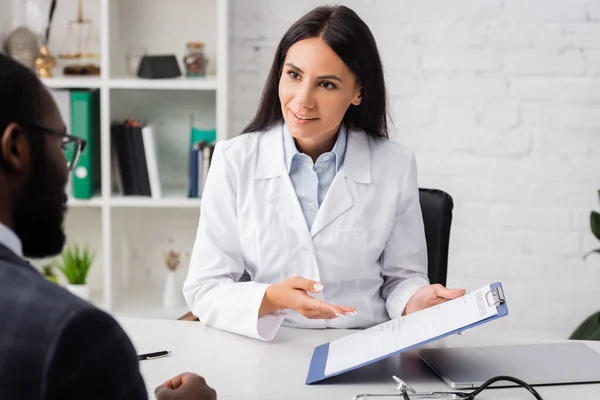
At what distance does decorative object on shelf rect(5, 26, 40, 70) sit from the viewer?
2.78m

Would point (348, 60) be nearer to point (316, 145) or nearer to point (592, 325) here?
point (316, 145)

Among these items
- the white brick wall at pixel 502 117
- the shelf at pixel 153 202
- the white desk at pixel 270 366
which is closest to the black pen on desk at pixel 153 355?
the white desk at pixel 270 366

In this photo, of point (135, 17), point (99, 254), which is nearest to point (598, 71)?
point (135, 17)

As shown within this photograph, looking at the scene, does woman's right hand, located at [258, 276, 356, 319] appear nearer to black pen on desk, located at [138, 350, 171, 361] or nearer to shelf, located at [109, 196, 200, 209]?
black pen on desk, located at [138, 350, 171, 361]

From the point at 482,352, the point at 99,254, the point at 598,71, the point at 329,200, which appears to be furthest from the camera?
the point at 99,254

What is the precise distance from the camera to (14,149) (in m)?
0.83

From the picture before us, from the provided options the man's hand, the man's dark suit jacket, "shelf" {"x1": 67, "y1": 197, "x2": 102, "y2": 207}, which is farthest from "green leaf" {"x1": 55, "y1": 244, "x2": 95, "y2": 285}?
the man's dark suit jacket

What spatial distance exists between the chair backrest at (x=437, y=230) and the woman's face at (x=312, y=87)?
0.34m

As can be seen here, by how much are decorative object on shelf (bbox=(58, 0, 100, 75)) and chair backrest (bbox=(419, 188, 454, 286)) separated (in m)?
1.46

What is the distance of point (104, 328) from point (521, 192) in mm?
2270

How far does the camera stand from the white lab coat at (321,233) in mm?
1770

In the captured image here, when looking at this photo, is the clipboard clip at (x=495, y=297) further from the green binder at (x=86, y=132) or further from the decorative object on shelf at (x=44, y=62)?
the decorative object on shelf at (x=44, y=62)

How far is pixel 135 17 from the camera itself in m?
2.93

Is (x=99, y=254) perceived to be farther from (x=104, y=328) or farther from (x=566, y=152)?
(x=104, y=328)
